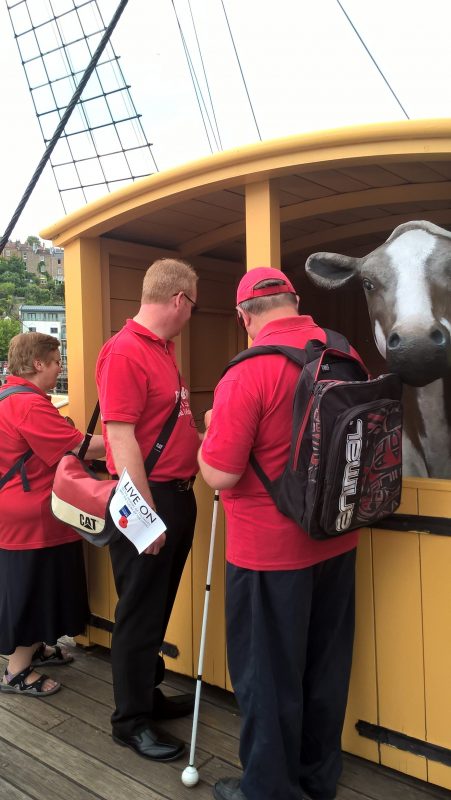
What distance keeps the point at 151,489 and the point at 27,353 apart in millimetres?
1107

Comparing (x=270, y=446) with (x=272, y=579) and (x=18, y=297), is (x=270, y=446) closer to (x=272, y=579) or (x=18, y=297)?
(x=272, y=579)

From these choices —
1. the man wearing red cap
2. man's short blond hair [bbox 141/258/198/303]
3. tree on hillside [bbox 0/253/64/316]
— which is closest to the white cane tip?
the man wearing red cap

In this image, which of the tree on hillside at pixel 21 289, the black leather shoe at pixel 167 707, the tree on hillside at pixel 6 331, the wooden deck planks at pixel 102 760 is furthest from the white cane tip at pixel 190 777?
the tree on hillside at pixel 21 289

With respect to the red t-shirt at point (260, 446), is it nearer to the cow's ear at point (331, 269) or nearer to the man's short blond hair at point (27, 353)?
the cow's ear at point (331, 269)

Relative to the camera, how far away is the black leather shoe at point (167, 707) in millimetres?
2562

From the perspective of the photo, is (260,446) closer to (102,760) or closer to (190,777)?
(190,777)

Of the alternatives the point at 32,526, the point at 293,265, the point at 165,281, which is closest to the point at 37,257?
the point at 293,265

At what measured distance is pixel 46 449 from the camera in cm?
274

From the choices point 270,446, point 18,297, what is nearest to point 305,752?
point 270,446

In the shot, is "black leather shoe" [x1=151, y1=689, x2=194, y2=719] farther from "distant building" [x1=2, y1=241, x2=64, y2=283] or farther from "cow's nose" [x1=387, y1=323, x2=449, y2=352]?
"distant building" [x1=2, y1=241, x2=64, y2=283]

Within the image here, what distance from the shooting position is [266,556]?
5.92 ft

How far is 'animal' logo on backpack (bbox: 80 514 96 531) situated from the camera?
2.26 metres

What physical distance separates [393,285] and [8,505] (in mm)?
1966

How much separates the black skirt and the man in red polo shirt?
72 cm
